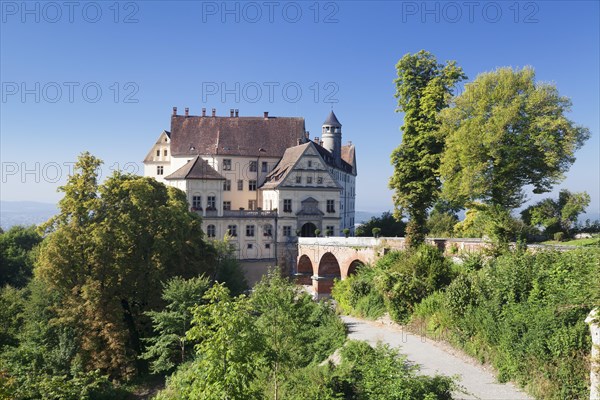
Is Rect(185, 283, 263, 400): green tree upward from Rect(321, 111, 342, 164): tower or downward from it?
downward

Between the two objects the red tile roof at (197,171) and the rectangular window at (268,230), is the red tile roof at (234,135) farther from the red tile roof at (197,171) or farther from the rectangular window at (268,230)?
the rectangular window at (268,230)

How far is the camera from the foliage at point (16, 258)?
43.6 metres

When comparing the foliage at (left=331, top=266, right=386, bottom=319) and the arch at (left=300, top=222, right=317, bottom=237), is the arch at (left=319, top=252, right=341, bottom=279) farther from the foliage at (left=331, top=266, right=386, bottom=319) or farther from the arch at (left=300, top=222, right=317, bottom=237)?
the foliage at (left=331, top=266, right=386, bottom=319)

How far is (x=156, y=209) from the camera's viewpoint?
26.7m

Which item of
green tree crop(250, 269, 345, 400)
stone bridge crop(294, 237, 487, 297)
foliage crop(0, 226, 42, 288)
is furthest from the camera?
foliage crop(0, 226, 42, 288)

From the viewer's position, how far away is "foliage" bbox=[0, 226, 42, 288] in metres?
43.6

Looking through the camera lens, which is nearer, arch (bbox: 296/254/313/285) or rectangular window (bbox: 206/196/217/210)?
arch (bbox: 296/254/313/285)

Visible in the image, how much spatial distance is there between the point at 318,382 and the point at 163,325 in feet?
38.5

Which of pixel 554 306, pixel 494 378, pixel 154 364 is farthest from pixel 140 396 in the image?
pixel 554 306

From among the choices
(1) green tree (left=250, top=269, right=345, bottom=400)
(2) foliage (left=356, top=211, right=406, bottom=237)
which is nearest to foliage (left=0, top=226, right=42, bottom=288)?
(2) foliage (left=356, top=211, right=406, bottom=237)

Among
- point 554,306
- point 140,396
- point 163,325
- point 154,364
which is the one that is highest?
point 554,306

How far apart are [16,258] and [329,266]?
2839cm

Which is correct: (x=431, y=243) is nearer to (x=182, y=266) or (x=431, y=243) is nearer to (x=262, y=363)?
(x=182, y=266)

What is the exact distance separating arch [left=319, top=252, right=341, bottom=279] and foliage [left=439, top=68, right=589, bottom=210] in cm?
1430
